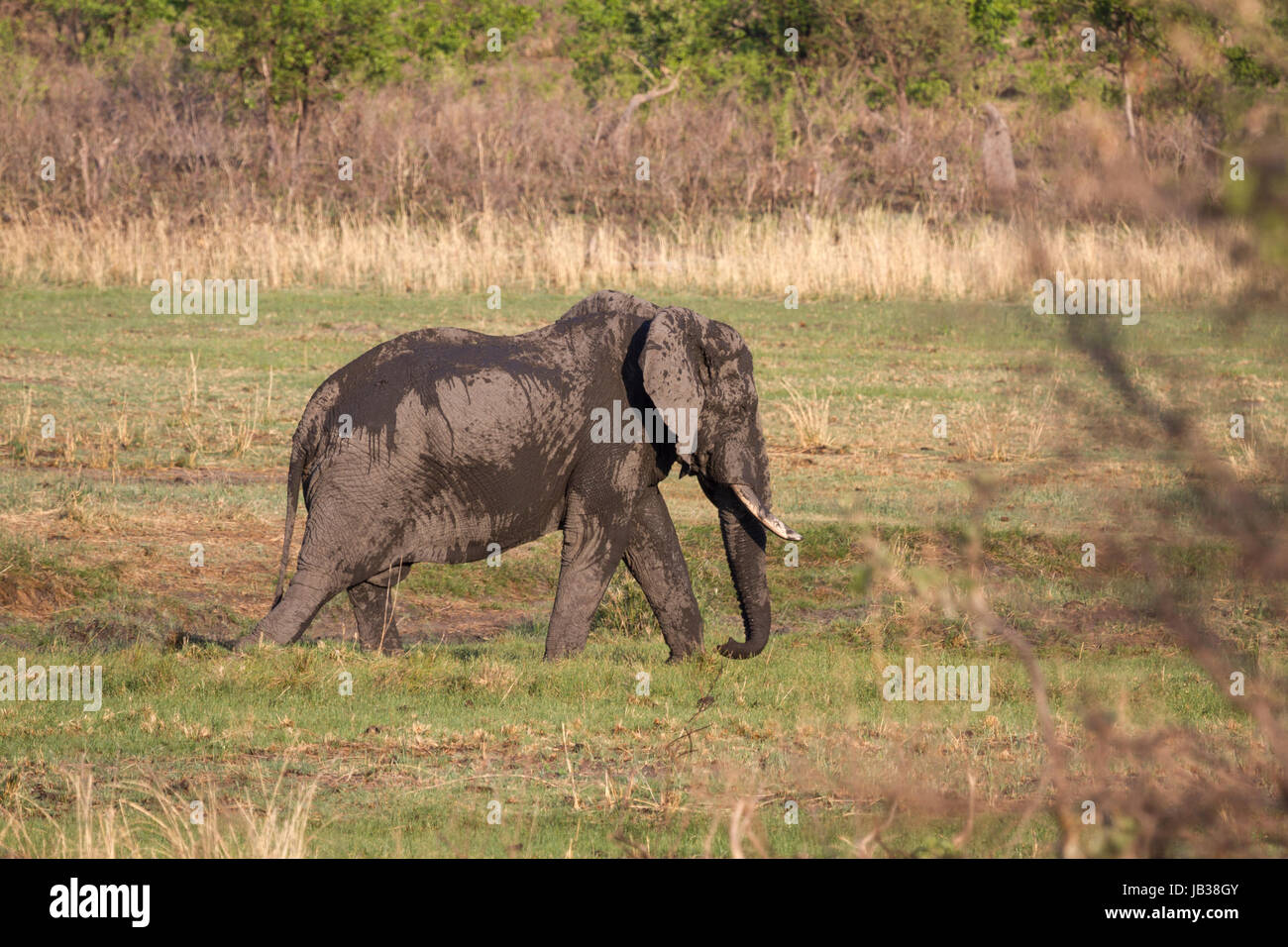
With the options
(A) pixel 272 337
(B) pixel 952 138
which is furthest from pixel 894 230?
(A) pixel 272 337

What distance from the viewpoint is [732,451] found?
33.6 ft

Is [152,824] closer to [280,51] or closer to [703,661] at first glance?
[703,661]

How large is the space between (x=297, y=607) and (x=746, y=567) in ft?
8.15

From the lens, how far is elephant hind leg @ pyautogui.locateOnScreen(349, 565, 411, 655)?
10.1 m

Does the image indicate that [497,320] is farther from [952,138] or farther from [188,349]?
[952,138]

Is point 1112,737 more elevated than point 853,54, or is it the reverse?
point 853,54

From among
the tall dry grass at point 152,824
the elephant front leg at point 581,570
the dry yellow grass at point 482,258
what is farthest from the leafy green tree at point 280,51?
the tall dry grass at point 152,824

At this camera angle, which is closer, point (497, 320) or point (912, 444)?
point (912, 444)

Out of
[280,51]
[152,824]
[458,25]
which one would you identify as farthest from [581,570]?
[458,25]

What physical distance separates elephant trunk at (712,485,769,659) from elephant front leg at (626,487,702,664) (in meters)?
0.24

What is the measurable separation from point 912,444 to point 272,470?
5.81 metres

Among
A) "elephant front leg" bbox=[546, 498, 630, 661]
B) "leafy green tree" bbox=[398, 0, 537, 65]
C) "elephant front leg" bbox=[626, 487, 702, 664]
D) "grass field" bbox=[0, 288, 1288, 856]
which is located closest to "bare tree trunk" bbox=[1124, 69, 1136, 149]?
"grass field" bbox=[0, 288, 1288, 856]

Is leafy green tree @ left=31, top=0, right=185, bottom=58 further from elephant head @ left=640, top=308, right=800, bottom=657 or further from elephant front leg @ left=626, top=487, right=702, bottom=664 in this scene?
elephant front leg @ left=626, top=487, right=702, bottom=664
